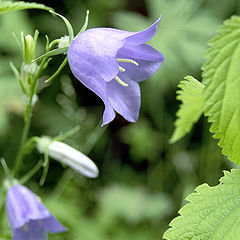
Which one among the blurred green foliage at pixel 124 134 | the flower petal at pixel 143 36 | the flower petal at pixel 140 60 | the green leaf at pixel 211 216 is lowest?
the blurred green foliage at pixel 124 134

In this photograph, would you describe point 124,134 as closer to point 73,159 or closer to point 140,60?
point 73,159

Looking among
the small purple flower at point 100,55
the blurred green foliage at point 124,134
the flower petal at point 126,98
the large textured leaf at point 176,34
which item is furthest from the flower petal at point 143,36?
the large textured leaf at point 176,34

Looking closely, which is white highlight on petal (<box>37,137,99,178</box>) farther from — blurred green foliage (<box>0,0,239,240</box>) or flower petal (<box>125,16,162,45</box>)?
blurred green foliage (<box>0,0,239,240</box>)

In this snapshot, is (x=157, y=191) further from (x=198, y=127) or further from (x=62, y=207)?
(x=62, y=207)

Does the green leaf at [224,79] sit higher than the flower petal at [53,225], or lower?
higher

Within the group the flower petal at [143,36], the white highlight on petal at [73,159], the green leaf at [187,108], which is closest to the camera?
the flower petal at [143,36]

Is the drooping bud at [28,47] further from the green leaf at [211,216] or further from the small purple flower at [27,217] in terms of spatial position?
the green leaf at [211,216]

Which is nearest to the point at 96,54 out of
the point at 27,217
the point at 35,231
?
the point at 27,217
